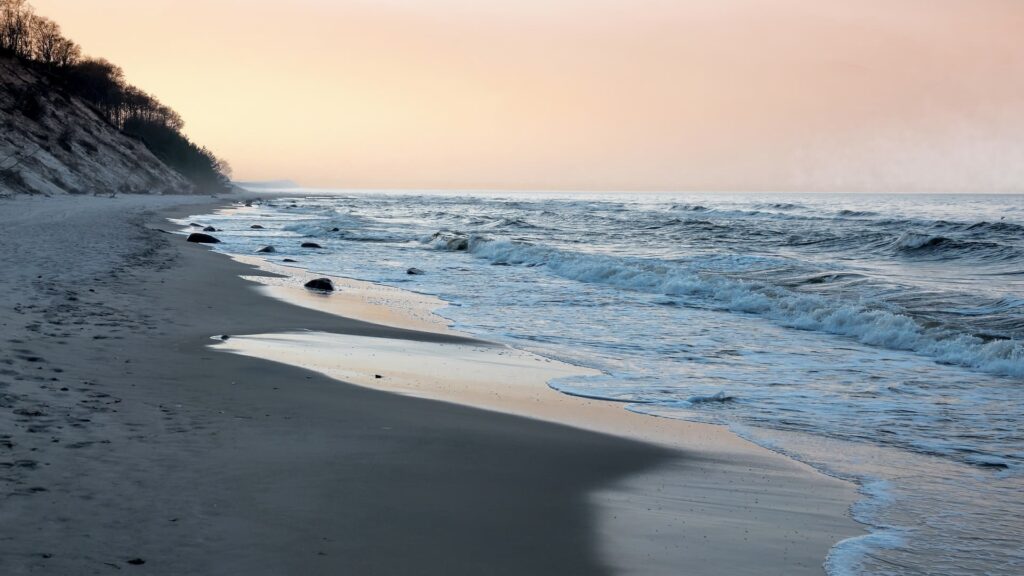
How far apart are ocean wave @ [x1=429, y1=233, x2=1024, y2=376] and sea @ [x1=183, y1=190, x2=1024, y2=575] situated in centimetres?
4

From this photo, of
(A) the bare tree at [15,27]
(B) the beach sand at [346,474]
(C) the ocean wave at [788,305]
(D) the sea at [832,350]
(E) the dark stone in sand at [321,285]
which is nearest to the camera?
(B) the beach sand at [346,474]

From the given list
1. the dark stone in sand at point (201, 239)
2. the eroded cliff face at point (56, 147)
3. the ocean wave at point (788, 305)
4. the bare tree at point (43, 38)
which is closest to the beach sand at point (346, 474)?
the ocean wave at point (788, 305)

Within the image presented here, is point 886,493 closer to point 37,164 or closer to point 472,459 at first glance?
point 472,459

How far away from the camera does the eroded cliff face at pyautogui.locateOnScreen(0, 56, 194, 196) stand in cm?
4541

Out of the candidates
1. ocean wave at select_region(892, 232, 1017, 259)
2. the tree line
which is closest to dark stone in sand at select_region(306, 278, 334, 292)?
ocean wave at select_region(892, 232, 1017, 259)

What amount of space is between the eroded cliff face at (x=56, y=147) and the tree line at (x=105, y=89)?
381 cm

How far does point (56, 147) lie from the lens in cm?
5450

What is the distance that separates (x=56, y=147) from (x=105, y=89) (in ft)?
133

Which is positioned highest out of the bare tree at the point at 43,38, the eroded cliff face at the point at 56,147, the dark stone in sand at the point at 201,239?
the bare tree at the point at 43,38

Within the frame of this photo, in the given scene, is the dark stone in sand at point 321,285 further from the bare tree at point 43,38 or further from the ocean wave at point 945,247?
the bare tree at point 43,38

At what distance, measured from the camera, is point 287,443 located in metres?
4.98

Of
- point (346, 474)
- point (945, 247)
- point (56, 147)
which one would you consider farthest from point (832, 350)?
point (56, 147)

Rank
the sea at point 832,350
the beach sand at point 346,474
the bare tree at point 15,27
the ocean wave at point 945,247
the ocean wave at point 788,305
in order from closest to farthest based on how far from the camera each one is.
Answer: the beach sand at point 346,474 → the sea at point 832,350 → the ocean wave at point 788,305 → the ocean wave at point 945,247 → the bare tree at point 15,27

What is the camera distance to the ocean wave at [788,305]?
9719 millimetres
